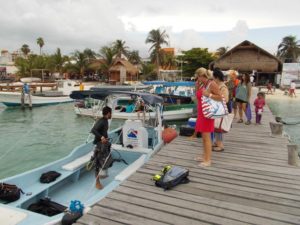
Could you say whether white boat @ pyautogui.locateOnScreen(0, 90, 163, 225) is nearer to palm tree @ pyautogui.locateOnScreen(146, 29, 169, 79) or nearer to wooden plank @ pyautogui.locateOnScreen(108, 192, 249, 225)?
wooden plank @ pyautogui.locateOnScreen(108, 192, 249, 225)

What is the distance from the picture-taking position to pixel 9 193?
5004mm

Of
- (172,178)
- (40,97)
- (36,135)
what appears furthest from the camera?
(40,97)

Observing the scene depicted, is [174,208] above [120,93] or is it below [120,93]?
below

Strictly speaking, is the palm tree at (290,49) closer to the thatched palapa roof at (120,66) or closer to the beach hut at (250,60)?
the beach hut at (250,60)

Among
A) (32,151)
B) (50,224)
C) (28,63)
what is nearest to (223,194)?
(50,224)

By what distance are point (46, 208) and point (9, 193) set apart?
0.70 metres

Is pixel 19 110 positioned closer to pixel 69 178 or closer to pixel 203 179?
pixel 69 178

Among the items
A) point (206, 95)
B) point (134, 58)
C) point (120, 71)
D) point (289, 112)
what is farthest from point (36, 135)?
point (134, 58)

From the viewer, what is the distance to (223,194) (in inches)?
161

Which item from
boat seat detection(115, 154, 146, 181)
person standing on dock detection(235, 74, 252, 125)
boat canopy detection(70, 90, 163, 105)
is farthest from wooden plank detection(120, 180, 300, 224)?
person standing on dock detection(235, 74, 252, 125)

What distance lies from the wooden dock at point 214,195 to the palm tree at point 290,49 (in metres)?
60.9

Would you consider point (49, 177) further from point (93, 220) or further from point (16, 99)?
point (16, 99)

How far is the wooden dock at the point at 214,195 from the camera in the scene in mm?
3467

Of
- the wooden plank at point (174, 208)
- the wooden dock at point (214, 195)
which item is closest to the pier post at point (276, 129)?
the wooden dock at point (214, 195)
